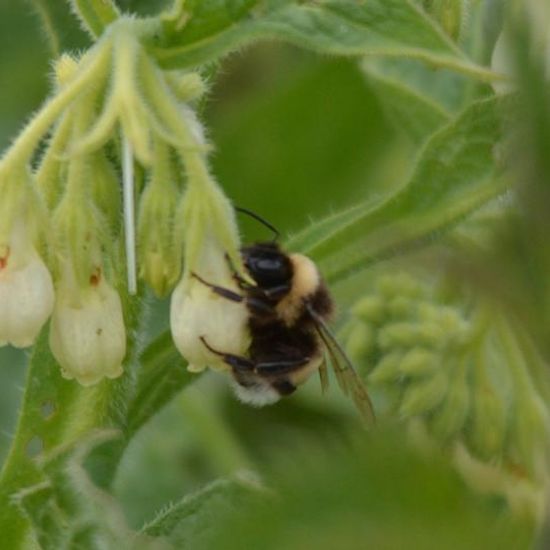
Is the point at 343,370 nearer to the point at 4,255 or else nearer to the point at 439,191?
the point at 439,191

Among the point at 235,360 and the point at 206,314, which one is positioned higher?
the point at 206,314

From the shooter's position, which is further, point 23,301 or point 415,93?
point 415,93

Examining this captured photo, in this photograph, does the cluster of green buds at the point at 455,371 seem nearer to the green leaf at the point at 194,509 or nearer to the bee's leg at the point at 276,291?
the bee's leg at the point at 276,291

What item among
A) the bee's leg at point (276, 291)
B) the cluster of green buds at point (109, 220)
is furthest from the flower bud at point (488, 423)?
the cluster of green buds at point (109, 220)

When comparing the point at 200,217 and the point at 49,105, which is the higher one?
the point at 49,105

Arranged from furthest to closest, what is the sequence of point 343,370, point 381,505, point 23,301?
1. point 343,370
2. point 23,301
3. point 381,505

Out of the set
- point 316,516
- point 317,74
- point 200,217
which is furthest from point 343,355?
point 317,74

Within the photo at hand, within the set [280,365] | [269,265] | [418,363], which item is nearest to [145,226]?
[269,265]

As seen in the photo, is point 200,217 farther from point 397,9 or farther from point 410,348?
point 410,348
